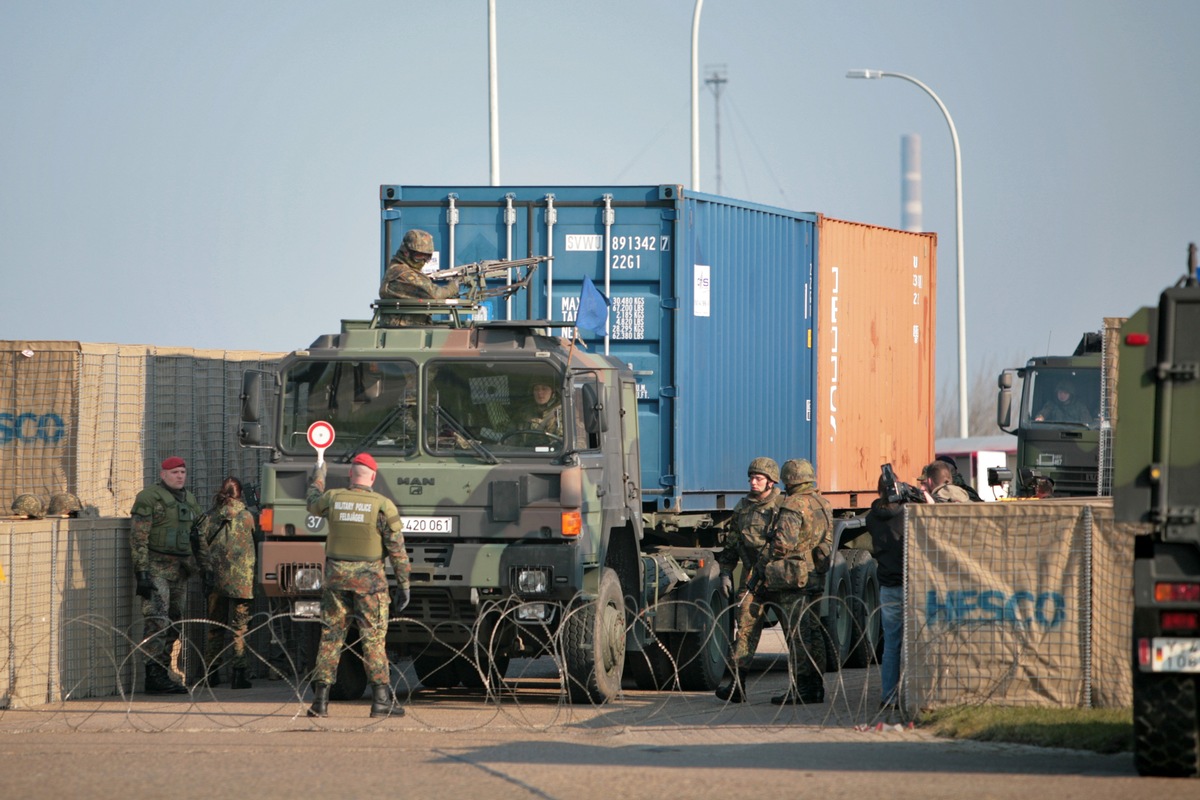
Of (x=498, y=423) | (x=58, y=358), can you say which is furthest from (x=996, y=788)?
(x=58, y=358)

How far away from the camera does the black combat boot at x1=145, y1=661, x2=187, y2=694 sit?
47.1 ft

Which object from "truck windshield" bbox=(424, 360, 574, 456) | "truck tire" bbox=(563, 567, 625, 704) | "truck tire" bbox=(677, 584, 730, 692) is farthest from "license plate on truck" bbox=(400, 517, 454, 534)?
"truck tire" bbox=(677, 584, 730, 692)

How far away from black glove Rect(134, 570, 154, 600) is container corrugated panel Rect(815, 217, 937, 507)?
7.01 metres

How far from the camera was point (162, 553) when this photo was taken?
14312mm

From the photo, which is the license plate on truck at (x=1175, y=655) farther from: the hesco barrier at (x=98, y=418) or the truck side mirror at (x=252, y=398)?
the hesco barrier at (x=98, y=418)

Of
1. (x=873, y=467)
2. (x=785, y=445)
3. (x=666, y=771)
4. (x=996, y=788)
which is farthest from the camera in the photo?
(x=873, y=467)

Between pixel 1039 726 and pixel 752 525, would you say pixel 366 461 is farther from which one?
pixel 1039 726

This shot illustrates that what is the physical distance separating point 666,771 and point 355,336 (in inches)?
195

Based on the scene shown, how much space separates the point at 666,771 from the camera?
31.0 feet

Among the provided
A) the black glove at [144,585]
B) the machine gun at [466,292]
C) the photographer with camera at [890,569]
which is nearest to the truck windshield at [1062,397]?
the machine gun at [466,292]

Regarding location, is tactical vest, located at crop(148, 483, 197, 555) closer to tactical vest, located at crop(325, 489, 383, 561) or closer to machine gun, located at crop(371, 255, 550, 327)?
machine gun, located at crop(371, 255, 550, 327)

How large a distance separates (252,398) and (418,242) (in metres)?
2.12

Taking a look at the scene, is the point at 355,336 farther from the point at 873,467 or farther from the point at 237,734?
the point at 873,467

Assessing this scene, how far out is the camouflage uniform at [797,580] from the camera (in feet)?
42.8
